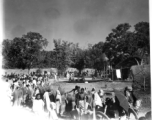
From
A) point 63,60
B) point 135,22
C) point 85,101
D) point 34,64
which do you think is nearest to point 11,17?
point 34,64

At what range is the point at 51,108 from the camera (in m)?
4.23

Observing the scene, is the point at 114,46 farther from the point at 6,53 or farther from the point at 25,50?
the point at 6,53

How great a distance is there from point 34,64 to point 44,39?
73cm

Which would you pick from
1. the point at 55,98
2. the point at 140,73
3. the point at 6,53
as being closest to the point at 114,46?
the point at 140,73

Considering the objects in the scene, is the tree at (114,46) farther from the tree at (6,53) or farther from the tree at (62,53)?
the tree at (6,53)

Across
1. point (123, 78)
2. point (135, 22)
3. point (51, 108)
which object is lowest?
point (51, 108)

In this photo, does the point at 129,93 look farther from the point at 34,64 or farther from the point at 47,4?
the point at 47,4

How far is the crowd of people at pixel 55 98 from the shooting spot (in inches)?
158

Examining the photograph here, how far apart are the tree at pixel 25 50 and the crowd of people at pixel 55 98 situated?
34cm

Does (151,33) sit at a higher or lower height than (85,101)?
higher

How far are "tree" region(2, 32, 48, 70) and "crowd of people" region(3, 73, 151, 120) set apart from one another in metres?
0.34

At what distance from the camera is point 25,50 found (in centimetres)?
449

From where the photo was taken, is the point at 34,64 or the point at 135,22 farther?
the point at 34,64

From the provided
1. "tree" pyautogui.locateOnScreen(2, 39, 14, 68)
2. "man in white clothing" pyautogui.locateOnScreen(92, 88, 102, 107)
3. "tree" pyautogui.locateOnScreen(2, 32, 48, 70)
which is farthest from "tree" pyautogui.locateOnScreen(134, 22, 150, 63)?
"tree" pyautogui.locateOnScreen(2, 39, 14, 68)
